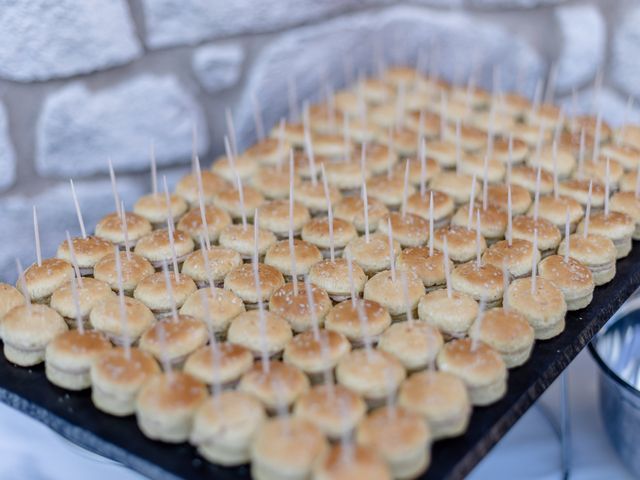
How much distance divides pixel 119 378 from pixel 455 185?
124 cm

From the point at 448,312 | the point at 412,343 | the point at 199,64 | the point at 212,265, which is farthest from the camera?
the point at 199,64

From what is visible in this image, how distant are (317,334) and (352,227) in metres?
0.57

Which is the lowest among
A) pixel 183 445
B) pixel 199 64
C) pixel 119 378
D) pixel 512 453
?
pixel 512 453

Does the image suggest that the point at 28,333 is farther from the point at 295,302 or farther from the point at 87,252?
the point at 295,302

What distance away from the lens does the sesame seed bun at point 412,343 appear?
1607mm

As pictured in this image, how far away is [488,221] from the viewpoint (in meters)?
2.12

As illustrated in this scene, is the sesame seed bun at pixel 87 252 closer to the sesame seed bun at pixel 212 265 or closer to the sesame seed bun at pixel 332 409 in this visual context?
the sesame seed bun at pixel 212 265

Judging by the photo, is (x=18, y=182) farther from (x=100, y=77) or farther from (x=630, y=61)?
(x=630, y=61)

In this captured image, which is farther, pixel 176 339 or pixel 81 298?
pixel 81 298

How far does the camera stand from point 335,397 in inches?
57.5

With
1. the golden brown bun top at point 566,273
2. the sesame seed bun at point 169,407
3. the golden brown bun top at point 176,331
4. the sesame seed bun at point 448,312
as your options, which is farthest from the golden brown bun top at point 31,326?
the golden brown bun top at point 566,273

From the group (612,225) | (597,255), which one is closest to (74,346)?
(597,255)

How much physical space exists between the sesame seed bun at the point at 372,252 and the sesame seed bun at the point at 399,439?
60 centimetres

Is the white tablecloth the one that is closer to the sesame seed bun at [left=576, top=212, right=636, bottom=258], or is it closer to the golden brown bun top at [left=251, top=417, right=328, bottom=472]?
the sesame seed bun at [left=576, top=212, right=636, bottom=258]
